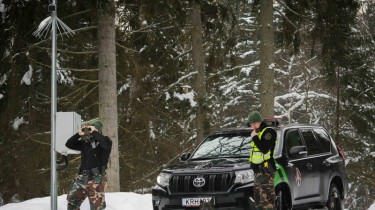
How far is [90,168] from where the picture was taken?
980 centimetres

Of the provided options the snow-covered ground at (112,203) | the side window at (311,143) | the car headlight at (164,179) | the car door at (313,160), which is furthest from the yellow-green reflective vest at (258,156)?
the snow-covered ground at (112,203)

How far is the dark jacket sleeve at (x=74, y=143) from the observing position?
9.69 meters

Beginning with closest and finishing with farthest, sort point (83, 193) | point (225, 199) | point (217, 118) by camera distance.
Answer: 1. point (225, 199)
2. point (83, 193)
3. point (217, 118)

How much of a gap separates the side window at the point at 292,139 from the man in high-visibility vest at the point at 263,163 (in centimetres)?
104

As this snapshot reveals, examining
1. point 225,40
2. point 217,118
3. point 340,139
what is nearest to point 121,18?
point 225,40

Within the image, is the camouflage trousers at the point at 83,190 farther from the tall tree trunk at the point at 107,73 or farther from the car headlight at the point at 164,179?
the tall tree trunk at the point at 107,73

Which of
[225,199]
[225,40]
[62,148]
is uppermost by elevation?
[225,40]

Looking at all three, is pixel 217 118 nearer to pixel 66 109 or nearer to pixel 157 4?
pixel 66 109

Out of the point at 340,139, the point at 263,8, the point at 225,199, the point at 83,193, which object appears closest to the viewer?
the point at 225,199

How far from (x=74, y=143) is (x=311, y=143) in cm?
413

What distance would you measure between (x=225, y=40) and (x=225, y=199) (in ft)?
41.2

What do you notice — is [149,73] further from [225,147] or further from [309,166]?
[309,166]

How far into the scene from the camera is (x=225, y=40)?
21.3 m

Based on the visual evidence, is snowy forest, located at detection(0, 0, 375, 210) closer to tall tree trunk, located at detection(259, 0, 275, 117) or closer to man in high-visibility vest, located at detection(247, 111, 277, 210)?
tall tree trunk, located at detection(259, 0, 275, 117)
